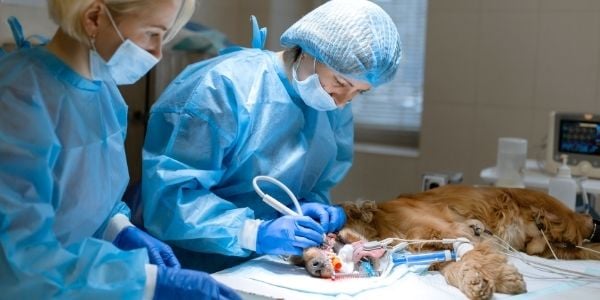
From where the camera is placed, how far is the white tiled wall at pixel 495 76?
3498 mm

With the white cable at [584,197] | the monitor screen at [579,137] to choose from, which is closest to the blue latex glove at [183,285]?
the white cable at [584,197]

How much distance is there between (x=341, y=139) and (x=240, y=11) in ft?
6.17

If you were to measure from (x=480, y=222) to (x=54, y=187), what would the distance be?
1.33m

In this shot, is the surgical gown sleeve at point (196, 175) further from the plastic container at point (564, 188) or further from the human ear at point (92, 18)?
the plastic container at point (564, 188)

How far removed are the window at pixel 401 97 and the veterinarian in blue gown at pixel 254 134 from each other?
83.8 inches

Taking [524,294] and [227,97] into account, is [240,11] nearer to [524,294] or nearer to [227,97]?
[227,97]

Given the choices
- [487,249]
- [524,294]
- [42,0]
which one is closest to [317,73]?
[487,249]

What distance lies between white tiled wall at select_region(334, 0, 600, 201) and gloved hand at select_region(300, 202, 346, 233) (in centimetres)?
197

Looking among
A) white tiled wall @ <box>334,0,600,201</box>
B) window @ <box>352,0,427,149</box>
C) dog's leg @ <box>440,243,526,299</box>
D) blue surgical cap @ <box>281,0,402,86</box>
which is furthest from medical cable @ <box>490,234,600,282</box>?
window @ <box>352,0,427,149</box>

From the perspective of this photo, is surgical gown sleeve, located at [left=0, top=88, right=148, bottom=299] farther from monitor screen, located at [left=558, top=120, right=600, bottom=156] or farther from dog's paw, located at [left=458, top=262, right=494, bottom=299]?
monitor screen, located at [left=558, top=120, right=600, bottom=156]

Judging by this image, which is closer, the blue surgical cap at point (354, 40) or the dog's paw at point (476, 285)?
the dog's paw at point (476, 285)

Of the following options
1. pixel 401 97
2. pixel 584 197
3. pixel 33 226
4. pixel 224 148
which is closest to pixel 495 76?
pixel 401 97

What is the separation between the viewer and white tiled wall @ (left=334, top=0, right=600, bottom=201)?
350 centimetres

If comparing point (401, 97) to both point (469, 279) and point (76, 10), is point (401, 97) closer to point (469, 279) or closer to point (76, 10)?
point (469, 279)
